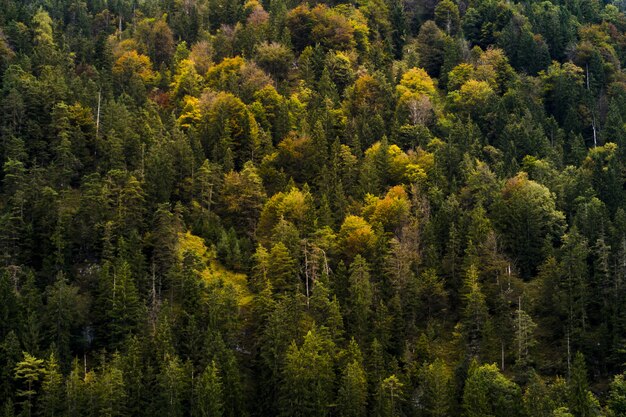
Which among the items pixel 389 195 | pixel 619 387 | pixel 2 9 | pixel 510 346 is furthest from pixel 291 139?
pixel 2 9

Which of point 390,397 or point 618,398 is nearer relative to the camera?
point 618,398

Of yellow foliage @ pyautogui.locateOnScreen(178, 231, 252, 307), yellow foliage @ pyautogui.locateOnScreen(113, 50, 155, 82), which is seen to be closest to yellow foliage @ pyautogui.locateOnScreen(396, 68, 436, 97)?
yellow foliage @ pyautogui.locateOnScreen(113, 50, 155, 82)

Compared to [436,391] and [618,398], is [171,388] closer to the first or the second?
[436,391]

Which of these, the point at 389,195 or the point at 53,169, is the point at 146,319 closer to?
the point at 53,169

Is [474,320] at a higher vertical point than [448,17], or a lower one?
lower

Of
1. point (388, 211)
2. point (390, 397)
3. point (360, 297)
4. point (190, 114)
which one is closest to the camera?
point (390, 397)

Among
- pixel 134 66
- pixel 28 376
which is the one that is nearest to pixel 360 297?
pixel 28 376

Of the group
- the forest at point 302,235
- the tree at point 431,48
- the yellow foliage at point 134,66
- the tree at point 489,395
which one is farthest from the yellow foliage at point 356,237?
the tree at point 431,48

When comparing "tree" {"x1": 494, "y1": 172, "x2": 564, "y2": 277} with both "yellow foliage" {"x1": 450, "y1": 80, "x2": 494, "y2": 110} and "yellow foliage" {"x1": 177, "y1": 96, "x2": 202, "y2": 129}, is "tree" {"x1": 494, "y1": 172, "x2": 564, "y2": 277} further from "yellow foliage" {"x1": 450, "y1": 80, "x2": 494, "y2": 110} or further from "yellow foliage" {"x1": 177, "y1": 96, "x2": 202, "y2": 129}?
"yellow foliage" {"x1": 177, "y1": 96, "x2": 202, "y2": 129}
